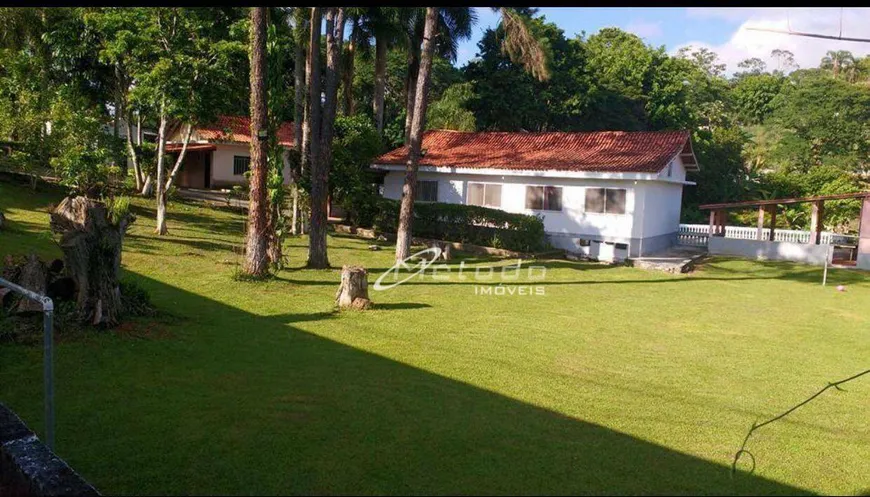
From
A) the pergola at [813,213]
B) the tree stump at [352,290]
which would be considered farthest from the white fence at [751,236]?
the tree stump at [352,290]

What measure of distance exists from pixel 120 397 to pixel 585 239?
1889 cm

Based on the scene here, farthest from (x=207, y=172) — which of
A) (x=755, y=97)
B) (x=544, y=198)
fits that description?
(x=755, y=97)

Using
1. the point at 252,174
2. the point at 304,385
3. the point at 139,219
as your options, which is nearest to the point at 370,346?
the point at 304,385

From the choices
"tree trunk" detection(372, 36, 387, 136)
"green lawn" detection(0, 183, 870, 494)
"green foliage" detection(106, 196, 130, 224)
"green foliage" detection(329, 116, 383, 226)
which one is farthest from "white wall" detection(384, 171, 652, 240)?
"green foliage" detection(106, 196, 130, 224)

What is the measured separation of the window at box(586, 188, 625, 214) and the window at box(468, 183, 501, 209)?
11.5ft

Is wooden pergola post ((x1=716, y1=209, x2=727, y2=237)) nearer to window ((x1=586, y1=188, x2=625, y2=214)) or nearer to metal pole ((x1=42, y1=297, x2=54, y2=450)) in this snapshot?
window ((x1=586, y1=188, x2=625, y2=214))

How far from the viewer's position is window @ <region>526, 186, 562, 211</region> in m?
23.5

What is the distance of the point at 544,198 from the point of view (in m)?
23.7

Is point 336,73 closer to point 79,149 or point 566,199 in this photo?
point 79,149

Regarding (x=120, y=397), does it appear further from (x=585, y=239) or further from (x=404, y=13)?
(x=404, y=13)

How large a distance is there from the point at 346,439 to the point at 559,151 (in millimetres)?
21585

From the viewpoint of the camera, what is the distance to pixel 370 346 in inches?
339

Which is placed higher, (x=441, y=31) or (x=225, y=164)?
(x=441, y=31)

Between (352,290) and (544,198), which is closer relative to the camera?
(352,290)
